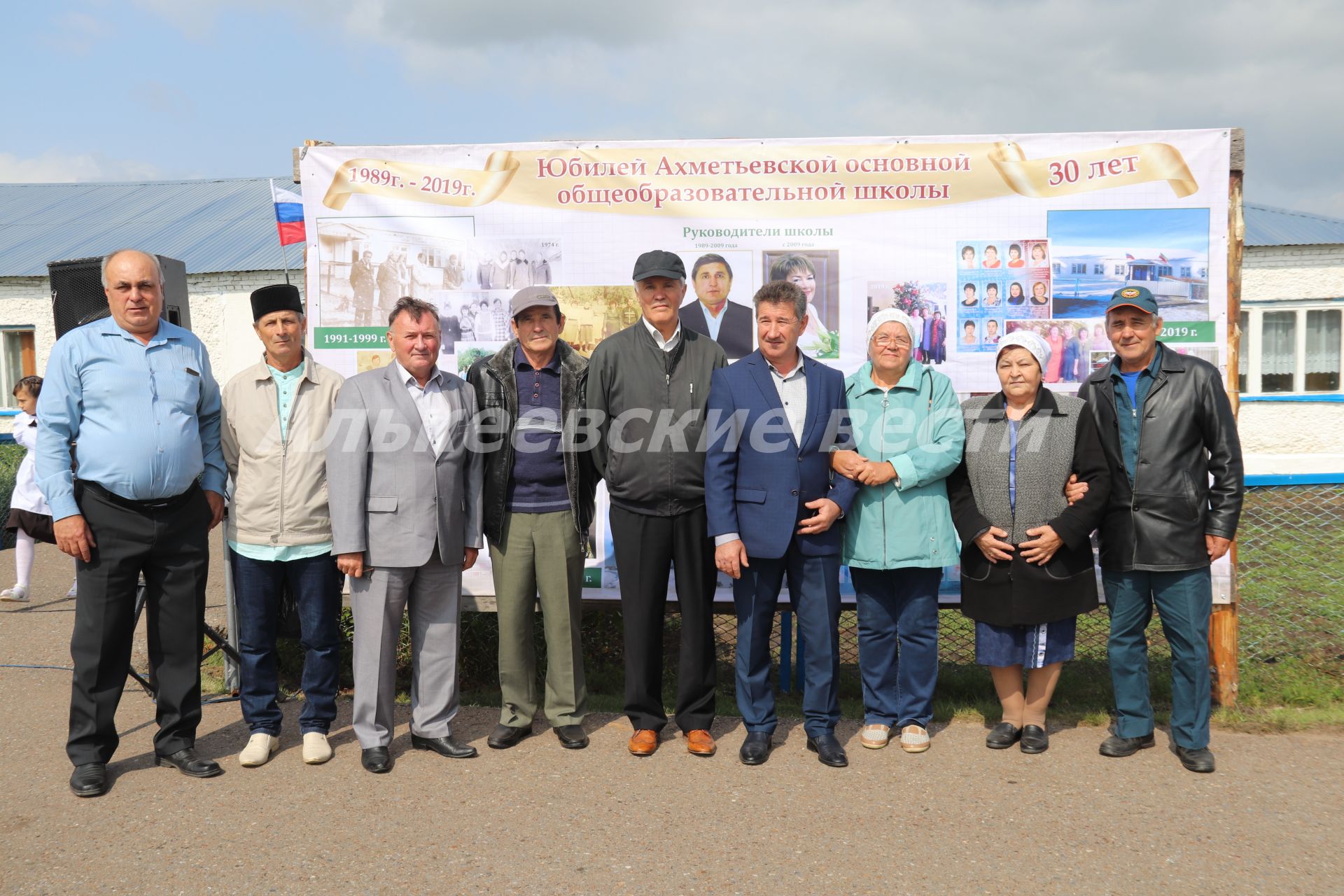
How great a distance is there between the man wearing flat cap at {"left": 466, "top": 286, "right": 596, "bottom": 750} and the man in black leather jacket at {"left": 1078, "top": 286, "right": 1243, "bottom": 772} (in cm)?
231

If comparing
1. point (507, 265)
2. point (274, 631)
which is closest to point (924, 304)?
point (507, 265)

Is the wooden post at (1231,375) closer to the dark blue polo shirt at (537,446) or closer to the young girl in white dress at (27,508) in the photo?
the dark blue polo shirt at (537,446)

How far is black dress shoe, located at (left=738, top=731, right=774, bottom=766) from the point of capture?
13.3ft

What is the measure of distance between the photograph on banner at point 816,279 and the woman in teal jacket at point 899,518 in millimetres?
772

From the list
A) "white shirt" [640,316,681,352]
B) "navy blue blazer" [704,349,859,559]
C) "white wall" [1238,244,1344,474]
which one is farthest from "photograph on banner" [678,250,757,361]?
"white wall" [1238,244,1344,474]

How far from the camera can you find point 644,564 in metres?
4.18

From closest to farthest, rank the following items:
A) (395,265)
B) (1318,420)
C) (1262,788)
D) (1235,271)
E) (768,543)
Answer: (1262,788) < (768,543) < (1235,271) < (395,265) < (1318,420)

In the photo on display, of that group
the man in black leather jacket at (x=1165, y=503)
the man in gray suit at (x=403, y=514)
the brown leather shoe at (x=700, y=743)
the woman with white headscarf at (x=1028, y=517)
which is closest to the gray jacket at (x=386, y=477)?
the man in gray suit at (x=403, y=514)

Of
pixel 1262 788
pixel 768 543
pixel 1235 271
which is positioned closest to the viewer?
pixel 1262 788

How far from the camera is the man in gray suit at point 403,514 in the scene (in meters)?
4.00

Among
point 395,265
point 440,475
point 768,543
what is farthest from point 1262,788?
point 395,265

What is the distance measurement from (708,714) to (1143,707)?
6.19 ft

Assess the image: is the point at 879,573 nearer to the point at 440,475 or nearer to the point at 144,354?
the point at 440,475

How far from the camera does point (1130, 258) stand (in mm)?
4844
